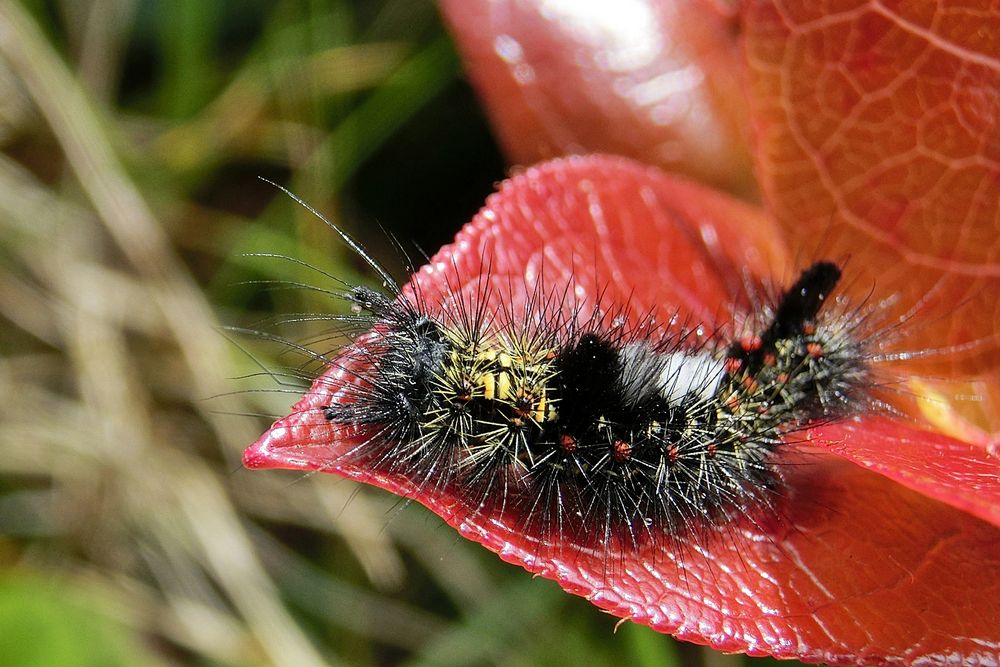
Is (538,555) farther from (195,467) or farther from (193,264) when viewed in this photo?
(193,264)

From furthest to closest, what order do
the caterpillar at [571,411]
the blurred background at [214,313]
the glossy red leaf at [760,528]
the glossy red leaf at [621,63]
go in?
the blurred background at [214,313], the glossy red leaf at [621,63], the caterpillar at [571,411], the glossy red leaf at [760,528]

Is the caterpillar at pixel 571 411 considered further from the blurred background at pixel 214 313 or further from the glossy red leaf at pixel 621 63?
the blurred background at pixel 214 313

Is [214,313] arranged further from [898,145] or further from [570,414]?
[898,145]

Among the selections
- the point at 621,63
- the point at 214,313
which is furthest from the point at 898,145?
the point at 214,313

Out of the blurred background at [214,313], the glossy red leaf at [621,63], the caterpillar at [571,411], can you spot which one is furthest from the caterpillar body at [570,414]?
the blurred background at [214,313]

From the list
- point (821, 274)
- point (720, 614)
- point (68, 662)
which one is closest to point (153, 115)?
point (68, 662)

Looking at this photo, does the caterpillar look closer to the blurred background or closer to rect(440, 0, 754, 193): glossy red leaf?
rect(440, 0, 754, 193): glossy red leaf
